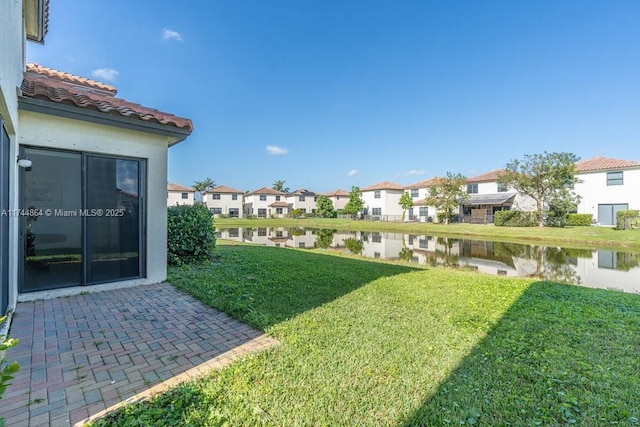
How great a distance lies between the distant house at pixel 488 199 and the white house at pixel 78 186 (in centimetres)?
3411

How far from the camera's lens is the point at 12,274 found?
4.09 metres

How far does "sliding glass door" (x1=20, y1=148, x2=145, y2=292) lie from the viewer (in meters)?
4.74

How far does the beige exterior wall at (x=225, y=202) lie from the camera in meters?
51.7

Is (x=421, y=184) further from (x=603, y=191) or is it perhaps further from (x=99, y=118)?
(x=99, y=118)

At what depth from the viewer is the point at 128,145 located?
17.8 ft

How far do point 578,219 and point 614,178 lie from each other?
511cm

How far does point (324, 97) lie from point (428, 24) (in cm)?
1242

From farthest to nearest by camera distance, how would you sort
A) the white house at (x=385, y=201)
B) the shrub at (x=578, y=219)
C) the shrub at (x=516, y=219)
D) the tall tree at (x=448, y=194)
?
the white house at (x=385, y=201) → the tall tree at (x=448, y=194) → the shrub at (x=516, y=219) → the shrub at (x=578, y=219)

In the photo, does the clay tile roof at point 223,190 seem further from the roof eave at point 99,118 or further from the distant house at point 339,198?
the roof eave at point 99,118

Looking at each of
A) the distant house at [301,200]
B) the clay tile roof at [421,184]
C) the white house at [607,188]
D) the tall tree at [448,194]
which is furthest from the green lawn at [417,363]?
the distant house at [301,200]

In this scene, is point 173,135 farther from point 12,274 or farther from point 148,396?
point 148,396

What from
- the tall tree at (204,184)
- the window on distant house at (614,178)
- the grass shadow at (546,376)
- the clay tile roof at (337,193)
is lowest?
the grass shadow at (546,376)

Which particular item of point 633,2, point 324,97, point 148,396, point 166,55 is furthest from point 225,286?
point 324,97

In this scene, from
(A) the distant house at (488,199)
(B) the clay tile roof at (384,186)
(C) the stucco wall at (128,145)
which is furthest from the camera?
(B) the clay tile roof at (384,186)
